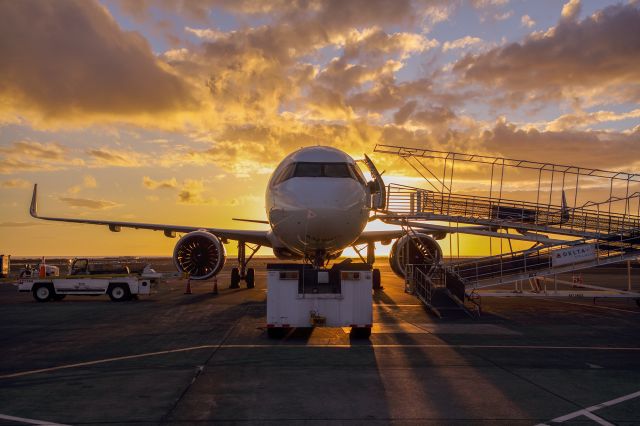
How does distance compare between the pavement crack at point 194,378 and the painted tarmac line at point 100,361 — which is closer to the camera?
the pavement crack at point 194,378

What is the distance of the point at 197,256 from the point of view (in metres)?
24.8

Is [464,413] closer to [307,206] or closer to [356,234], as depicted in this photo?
[307,206]

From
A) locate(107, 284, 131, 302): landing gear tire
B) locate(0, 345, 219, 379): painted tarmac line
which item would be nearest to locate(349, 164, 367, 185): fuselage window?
locate(0, 345, 219, 379): painted tarmac line

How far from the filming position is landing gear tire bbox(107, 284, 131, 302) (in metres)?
24.0

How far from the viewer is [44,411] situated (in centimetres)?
700

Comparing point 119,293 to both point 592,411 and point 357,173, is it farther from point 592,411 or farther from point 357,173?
point 592,411

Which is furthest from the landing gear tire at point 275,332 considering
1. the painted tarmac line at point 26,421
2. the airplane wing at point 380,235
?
the airplane wing at point 380,235

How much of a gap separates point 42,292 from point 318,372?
63.4 ft

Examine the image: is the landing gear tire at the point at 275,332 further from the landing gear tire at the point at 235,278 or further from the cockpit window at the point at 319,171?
the landing gear tire at the point at 235,278

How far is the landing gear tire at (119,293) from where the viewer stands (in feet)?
78.6

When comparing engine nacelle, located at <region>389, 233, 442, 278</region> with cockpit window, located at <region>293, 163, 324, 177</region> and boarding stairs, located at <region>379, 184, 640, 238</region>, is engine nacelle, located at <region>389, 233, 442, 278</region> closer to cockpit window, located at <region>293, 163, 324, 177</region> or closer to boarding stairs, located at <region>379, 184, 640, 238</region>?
boarding stairs, located at <region>379, 184, 640, 238</region>

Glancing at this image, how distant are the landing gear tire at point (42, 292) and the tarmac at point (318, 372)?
7439 mm

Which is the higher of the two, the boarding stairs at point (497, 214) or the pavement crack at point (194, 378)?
the boarding stairs at point (497, 214)

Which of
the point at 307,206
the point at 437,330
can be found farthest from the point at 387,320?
the point at 307,206
